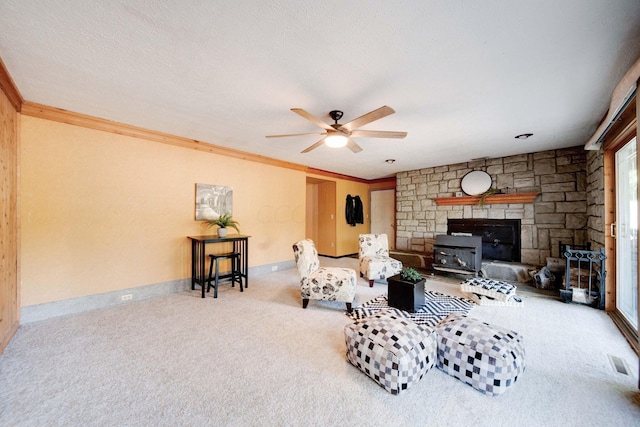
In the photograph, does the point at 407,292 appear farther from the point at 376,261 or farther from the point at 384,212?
the point at 384,212

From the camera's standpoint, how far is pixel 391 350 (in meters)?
1.70

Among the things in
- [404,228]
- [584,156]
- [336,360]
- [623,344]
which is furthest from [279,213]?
[584,156]

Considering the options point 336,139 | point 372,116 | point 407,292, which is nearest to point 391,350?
point 407,292

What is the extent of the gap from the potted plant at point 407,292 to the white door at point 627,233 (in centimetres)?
203

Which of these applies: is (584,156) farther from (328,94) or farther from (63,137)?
(63,137)

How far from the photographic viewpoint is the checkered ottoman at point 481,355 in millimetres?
1631

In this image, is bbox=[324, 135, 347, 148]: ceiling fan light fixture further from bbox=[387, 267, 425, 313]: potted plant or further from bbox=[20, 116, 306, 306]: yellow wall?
bbox=[20, 116, 306, 306]: yellow wall

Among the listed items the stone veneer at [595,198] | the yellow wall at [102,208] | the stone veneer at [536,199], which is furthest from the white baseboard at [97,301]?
the stone veneer at [595,198]

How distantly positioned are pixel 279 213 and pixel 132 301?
281 cm

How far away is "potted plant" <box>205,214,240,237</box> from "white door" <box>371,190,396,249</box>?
449 centimetres

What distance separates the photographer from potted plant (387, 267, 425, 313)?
9.61 feet

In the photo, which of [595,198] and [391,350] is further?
[595,198]

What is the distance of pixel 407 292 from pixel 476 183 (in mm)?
3424

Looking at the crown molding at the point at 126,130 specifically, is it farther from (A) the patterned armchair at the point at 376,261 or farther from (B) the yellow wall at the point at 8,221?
(A) the patterned armchair at the point at 376,261
